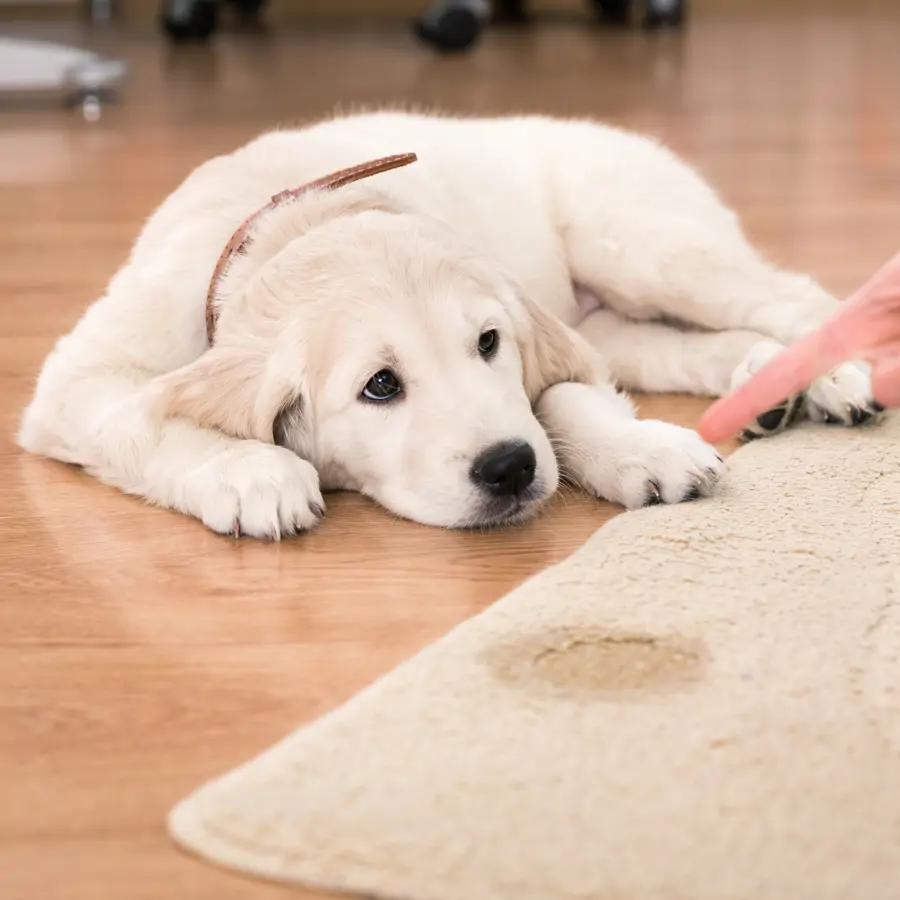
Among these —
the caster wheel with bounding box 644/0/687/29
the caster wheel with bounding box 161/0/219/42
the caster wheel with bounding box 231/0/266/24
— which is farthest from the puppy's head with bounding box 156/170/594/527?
the caster wheel with bounding box 231/0/266/24

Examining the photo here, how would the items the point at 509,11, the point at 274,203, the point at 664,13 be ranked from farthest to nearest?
1. the point at 509,11
2. the point at 664,13
3. the point at 274,203

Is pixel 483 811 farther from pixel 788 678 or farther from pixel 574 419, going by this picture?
pixel 574 419

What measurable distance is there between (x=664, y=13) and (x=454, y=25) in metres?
1.36

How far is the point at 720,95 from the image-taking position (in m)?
5.98

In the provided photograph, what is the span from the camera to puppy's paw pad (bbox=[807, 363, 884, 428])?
228 centimetres

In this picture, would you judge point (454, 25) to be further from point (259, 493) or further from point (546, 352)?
point (259, 493)

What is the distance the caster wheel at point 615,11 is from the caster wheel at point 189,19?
210cm

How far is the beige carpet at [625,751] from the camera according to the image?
4.04ft

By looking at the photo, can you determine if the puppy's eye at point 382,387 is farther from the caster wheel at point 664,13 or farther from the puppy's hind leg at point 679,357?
the caster wheel at point 664,13

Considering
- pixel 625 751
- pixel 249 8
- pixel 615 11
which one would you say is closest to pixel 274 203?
pixel 625 751

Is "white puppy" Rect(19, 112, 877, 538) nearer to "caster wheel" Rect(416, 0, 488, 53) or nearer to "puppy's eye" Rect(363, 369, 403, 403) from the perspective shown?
"puppy's eye" Rect(363, 369, 403, 403)

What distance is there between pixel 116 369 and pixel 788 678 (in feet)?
3.94

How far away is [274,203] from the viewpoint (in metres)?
2.26

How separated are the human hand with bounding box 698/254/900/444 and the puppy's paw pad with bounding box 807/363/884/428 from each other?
656 millimetres
